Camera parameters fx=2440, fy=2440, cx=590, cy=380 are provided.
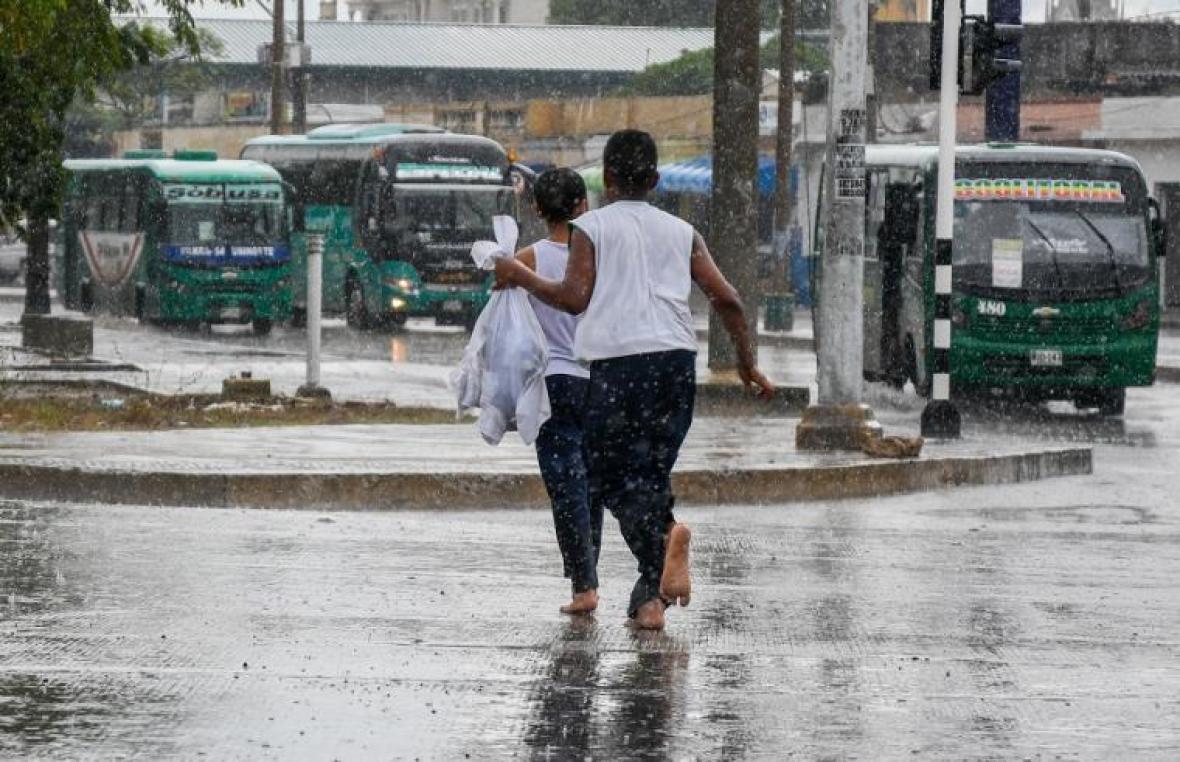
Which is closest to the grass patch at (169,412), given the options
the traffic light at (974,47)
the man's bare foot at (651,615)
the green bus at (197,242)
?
the traffic light at (974,47)

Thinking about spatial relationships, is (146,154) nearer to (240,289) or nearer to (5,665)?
(240,289)

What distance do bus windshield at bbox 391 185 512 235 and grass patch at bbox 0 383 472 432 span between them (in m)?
19.6

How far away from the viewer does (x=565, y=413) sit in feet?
31.1

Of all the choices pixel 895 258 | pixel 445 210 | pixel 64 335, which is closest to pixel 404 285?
pixel 445 210

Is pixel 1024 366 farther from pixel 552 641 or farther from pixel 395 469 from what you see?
pixel 552 641

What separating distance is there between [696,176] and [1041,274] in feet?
96.3

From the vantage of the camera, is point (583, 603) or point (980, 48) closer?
point (583, 603)

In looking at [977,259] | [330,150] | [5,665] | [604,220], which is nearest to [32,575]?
[5,665]

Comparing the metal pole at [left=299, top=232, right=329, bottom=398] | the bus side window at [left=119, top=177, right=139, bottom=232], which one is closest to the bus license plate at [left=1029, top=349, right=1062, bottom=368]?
the metal pole at [left=299, top=232, right=329, bottom=398]

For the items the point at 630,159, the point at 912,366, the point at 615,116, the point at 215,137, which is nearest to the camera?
the point at 630,159

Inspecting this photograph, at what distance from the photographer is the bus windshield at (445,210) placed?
4191 centimetres

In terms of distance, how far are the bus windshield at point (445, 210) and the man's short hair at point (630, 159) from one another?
107ft

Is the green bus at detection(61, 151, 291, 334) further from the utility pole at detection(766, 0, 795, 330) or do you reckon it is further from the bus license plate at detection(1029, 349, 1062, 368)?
the bus license plate at detection(1029, 349, 1062, 368)

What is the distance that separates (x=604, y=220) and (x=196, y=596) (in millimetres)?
2257
